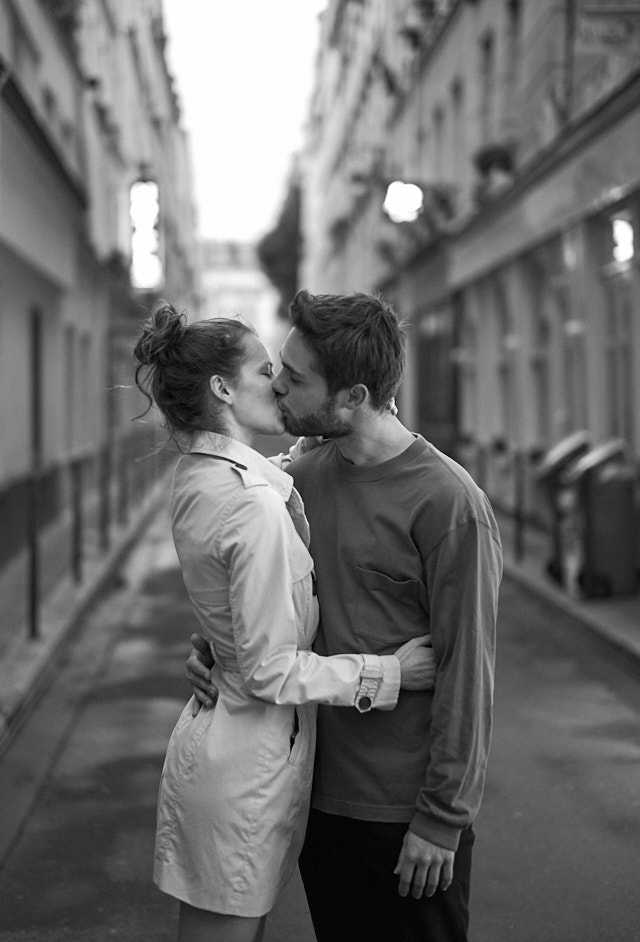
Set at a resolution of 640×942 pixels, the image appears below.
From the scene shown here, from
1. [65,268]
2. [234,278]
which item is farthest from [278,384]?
[234,278]

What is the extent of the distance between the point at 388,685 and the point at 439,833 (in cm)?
29

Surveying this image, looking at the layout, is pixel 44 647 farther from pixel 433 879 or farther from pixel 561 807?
pixel 433 879

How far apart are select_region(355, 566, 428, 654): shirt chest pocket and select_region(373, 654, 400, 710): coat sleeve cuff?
7 centimetres

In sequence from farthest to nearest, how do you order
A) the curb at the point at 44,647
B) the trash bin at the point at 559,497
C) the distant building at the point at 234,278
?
the distant building at the point at 234,278
the trash bin at the point at 559,497
the curb at the point at 44,647

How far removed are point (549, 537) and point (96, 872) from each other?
11.1 m

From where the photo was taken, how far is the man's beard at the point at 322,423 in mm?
2609

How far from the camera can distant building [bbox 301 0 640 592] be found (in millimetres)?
13227

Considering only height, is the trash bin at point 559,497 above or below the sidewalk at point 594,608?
above

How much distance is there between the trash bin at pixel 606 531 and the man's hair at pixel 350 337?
25.0ft

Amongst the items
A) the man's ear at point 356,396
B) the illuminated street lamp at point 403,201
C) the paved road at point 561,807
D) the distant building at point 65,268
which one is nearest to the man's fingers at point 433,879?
the man's ear at point 356,396

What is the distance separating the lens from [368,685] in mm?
2523

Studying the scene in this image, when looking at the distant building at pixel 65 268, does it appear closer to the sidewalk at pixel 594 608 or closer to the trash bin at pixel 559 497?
the sidewalk at pixel 594 608

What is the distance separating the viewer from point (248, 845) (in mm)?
2578

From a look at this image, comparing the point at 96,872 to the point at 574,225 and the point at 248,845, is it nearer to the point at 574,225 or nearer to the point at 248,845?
the point at 248,845
